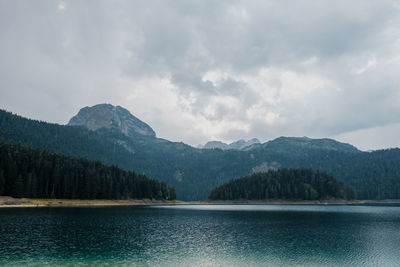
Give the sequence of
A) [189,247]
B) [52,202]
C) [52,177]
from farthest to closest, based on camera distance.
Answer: [52,177], [52,202], [189,247]

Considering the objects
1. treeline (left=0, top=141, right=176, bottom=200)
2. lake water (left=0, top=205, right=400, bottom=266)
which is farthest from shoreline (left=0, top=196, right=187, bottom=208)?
lake water (left=0, top=205, right=400, bottom=266)

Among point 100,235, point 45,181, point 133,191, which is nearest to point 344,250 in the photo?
point 100,235

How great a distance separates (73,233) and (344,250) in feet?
158

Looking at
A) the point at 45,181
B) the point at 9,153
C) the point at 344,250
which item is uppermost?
the point at 9,153

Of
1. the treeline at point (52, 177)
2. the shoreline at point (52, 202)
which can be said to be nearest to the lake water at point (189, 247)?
the shoreline at point (52, 202)

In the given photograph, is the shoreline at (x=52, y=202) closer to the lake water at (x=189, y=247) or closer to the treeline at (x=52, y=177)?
the treeline at (x=52, y=177)

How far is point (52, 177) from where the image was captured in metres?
157

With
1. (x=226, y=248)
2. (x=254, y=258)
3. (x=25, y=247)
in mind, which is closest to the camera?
(x=254, y=258)

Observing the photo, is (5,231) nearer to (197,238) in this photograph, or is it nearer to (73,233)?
(73,233)

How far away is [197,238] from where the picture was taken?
56.4 metres

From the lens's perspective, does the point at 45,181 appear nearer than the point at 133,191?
Yes

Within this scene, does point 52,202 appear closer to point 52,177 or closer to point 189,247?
point 52,177

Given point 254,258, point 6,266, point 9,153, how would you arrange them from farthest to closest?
point 9,153 → point 254,258 → point 6,266

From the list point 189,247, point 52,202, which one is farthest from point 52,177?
point 189,247
